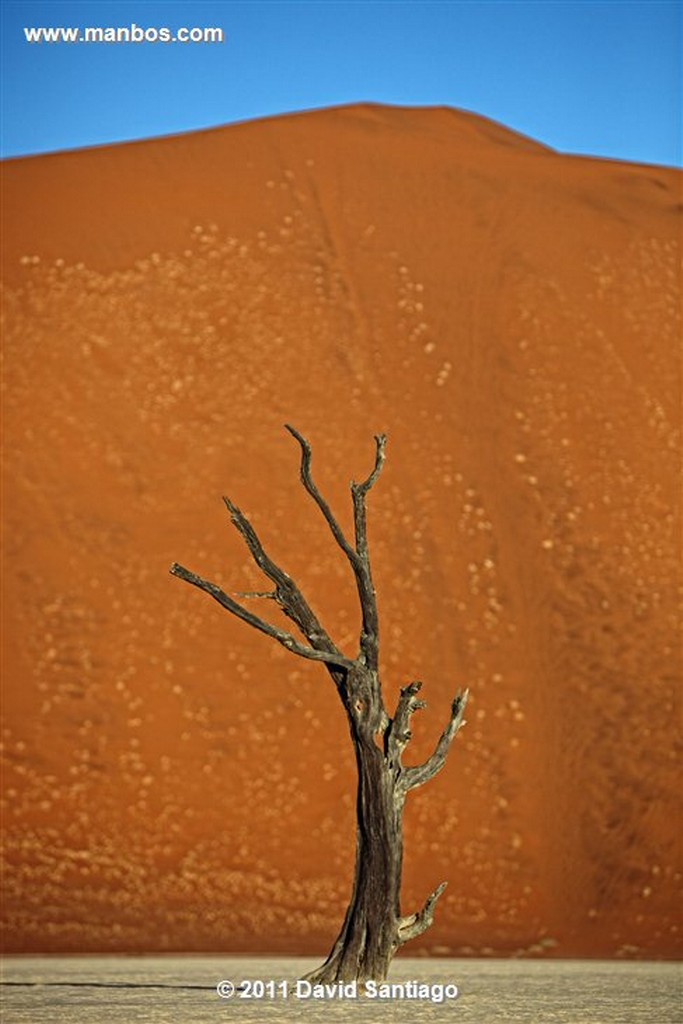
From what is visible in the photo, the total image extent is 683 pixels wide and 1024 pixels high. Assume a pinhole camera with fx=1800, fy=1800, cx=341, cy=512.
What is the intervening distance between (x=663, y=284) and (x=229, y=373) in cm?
1345

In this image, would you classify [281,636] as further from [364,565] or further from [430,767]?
[430,767]

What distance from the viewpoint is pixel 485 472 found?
45375mm

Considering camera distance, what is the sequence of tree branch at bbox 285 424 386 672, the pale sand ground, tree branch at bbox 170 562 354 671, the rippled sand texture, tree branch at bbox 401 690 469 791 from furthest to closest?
the rippled sand texture, tree branch at bbox 285 424 386 672, tree branch at bbox 401 690 469 791, tree branch at bbox 170 562 354 671, the pale sand ground

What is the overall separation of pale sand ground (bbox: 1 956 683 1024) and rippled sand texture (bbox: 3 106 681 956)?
5.62 metres

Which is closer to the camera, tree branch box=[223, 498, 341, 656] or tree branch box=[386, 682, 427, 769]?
tree branch box=[386, 682, 427, 769]

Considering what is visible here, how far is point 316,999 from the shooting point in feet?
68.2

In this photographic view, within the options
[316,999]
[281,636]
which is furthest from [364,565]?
[316,999]

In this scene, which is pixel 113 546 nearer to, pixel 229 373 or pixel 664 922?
pixel 229 373

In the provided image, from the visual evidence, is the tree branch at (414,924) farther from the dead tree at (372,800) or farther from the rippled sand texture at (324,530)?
the rippled sand texture at (324,530)

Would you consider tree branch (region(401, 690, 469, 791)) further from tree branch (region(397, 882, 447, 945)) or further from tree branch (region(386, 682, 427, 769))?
tree branch (region(397, 882, 447, 945))

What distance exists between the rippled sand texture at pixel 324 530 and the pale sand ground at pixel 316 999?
18.4 feet

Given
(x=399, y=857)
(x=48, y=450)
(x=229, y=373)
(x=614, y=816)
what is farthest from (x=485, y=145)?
(x=399, y=857)

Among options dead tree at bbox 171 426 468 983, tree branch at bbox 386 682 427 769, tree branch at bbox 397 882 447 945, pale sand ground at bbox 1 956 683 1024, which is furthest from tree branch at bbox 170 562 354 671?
pale sand ground at bbox 1 956 683 1024

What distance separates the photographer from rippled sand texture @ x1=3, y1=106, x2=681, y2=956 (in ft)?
123
